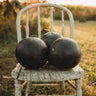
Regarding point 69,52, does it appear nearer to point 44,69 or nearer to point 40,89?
point 44,69

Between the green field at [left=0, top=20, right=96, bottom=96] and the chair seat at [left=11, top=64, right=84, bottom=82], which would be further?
the green field at [left=0, top=20, right=96, bottom=96]

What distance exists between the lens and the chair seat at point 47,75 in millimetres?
1319

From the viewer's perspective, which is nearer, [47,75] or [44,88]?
[47,75]

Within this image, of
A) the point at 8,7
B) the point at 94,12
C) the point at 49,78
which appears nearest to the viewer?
the point at 49,78

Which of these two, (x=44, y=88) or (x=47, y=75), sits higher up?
(x=47, y=75)

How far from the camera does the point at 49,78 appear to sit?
1.32 metres

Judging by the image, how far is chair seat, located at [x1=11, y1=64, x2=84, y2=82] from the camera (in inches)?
51.9

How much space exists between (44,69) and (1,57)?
300cm

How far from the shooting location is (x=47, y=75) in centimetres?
135

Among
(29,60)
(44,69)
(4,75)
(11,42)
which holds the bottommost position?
(11,42)

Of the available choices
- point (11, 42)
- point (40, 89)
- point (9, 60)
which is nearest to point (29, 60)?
point (40, 89)

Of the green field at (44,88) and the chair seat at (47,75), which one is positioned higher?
the chair seat at (47,75)

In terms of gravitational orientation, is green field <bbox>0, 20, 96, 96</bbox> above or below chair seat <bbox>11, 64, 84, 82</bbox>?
below

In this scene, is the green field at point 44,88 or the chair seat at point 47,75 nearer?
the chair seat at point 47,75
